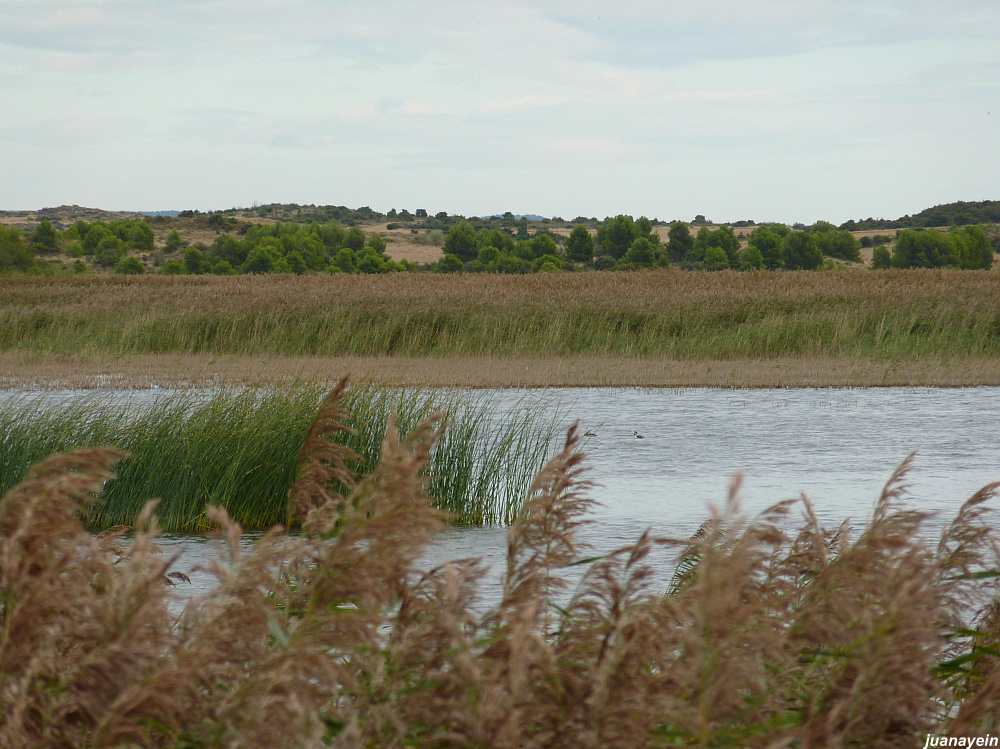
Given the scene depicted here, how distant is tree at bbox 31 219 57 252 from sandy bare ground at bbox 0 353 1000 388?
68.1m

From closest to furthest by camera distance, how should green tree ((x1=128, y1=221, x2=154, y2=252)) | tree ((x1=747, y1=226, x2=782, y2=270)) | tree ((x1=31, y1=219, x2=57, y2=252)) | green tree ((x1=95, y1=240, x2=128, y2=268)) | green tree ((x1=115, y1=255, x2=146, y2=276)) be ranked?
green tree ((x1=115, y1=255, x2=146, y2=276)), green tree ((x1=95, y1=240, x2=128, y2=268)), tree ((x1=31, y1=219, x2=57, y2=252)), tree ((x1=747, y1=226, x2=782, y2=270)), green tree ((x1=128, y1=221, x2=154, y2=252))

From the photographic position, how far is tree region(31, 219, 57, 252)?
8494 centimetres

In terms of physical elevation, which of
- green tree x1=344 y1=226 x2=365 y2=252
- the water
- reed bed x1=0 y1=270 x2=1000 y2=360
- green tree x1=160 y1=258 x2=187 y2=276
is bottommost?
the water

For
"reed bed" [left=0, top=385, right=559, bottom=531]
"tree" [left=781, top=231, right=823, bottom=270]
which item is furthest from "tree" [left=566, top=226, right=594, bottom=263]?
"reed bed" [left=0, top=385, right=559, bottom=531]

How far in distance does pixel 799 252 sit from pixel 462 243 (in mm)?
26825

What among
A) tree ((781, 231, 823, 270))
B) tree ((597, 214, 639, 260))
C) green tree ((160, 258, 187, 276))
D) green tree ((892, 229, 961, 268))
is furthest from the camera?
tree ((597, 214, 639, 260))

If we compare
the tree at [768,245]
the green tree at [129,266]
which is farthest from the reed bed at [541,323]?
the tree at [768,245]

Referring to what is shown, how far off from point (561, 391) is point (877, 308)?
33.0 feet

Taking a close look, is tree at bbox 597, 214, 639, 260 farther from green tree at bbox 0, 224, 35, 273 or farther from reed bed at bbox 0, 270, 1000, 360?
reed bed at bbox 0, 270, 1000, 360

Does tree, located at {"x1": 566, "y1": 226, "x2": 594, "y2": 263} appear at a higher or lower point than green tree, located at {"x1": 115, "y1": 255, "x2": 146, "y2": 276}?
higher

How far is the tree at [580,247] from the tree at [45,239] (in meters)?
40.6

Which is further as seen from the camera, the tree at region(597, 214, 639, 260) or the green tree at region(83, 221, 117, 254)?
the tree at region(597, 214, 639, 260)

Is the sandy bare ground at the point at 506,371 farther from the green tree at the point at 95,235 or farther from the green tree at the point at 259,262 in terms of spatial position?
the green tree at the point at 95,235

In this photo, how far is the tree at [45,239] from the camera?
3344 inches
